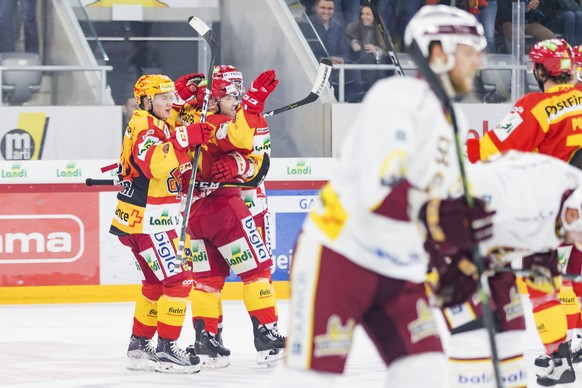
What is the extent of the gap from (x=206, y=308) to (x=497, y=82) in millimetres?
3773

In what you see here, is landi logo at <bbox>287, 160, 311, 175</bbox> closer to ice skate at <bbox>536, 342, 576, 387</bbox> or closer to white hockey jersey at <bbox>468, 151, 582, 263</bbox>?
ice skate at <bbox>536, 342, 576, 387</bbox>

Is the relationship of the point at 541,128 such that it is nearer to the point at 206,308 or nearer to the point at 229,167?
the point at 229,167

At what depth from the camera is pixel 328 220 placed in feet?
10.0

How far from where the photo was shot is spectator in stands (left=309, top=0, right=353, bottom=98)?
905cm

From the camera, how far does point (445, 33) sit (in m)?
3.17

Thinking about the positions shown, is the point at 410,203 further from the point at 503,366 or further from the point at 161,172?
the point at 161,172

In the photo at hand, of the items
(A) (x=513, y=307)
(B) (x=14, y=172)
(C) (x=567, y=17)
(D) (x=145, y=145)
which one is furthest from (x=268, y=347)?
(C) (x=567, y=17)

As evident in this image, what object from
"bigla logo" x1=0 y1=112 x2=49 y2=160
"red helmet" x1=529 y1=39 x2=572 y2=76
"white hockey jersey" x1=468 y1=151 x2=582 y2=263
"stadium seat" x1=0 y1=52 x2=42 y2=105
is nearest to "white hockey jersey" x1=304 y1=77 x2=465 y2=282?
"white hockey jersey" x1=468 y1=151 x2=582 y2=263

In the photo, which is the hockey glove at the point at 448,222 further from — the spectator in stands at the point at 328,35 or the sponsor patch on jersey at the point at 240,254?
the spectator in stands at the point at 328,35

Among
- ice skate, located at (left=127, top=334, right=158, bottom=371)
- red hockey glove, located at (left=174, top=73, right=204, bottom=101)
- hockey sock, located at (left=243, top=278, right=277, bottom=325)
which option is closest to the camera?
ice skate, located at (left=127, top=334, right=158, bottom=371)

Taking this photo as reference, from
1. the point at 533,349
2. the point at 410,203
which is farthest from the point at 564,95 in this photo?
the point at 410,203

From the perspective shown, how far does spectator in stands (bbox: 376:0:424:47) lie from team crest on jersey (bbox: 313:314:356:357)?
253 inches

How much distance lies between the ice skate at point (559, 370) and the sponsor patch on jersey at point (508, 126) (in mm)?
843

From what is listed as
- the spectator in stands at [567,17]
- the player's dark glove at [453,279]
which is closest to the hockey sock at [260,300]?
the player's dark glove at [453,279]
